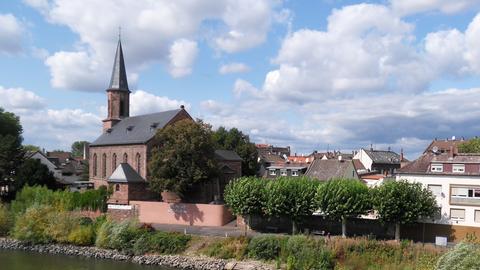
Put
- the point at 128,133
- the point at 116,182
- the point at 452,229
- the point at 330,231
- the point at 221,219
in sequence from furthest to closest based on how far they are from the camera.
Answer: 1. the point at 128,133
2. the point at 116,182
3. the point at 221,219
4. the point at 330,231
5. the point at 452,229

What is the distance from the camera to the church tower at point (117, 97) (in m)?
79.1

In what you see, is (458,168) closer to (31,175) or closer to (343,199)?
(343,199)

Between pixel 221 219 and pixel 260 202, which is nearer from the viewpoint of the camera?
pixel 260 202

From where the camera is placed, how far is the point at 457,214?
4134 centimetres

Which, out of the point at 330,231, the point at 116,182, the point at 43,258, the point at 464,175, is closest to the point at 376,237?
the point at 330,231

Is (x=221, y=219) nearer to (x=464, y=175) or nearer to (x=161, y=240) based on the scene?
(x=161, y=240)

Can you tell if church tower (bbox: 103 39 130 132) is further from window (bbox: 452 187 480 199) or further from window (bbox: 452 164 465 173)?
window (bbox: 452 187 480 199)

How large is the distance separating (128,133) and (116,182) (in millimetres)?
12083

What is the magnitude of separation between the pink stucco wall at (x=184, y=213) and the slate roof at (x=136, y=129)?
12.7 m

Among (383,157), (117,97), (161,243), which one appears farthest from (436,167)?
(383,157)

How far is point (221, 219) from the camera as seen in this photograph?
49.6 meters

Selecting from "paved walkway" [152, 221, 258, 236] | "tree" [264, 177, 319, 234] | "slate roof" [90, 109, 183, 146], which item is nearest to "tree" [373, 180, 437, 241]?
"tree" [264, 177, 319, 234]

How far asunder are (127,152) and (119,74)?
17.4 meters

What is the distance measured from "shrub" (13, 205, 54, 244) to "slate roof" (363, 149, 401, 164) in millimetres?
60660
